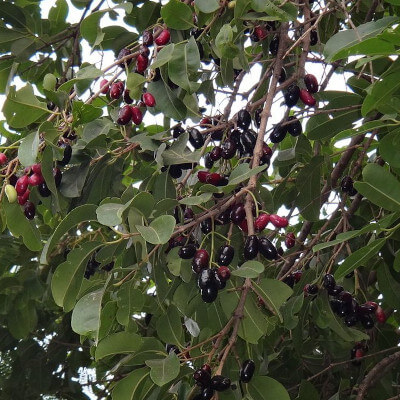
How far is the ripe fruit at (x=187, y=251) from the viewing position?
1.48 metres

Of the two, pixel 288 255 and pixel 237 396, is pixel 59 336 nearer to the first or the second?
pixel 288 255

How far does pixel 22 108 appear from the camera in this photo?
5.18 feet

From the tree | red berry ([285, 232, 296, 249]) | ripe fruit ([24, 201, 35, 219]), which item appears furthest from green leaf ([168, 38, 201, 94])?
red berry ([285, 232, 296, 249])

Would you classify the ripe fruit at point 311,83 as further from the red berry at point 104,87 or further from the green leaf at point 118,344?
the green leaf at point 118,344

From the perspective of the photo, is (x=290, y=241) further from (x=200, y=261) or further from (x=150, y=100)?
(x=200, y=261)

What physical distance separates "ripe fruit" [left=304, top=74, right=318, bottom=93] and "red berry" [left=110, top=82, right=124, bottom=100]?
43 cm

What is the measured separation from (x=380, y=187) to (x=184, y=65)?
17.3 inches

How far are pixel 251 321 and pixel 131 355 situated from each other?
217mm

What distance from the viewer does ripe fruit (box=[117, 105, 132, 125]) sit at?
1.66m

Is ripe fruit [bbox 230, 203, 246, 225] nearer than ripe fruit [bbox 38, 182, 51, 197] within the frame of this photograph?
Yes

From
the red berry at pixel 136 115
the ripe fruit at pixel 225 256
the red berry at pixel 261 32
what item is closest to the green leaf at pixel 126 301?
the ripe fruit at pixel 225 256

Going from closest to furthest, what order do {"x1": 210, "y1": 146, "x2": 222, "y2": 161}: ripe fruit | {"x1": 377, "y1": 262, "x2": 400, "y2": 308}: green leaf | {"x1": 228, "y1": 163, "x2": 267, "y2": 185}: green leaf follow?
{"x1": 228, "y1": 163, "x2": 267, "y2": 185}: green leaf < {"x1": 210, "y1": 146, "x2": 222, "y2": 161}: ripe fruit < {"x1": 377, "y1": 262, "x2": 400, "y2": 308}: green leaf

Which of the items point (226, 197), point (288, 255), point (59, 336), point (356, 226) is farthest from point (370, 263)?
point (59, 336)

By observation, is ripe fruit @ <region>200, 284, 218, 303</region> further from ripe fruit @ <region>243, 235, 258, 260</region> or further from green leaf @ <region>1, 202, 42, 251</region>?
green leaf @ <region>1, 202, 42, 251</region>
